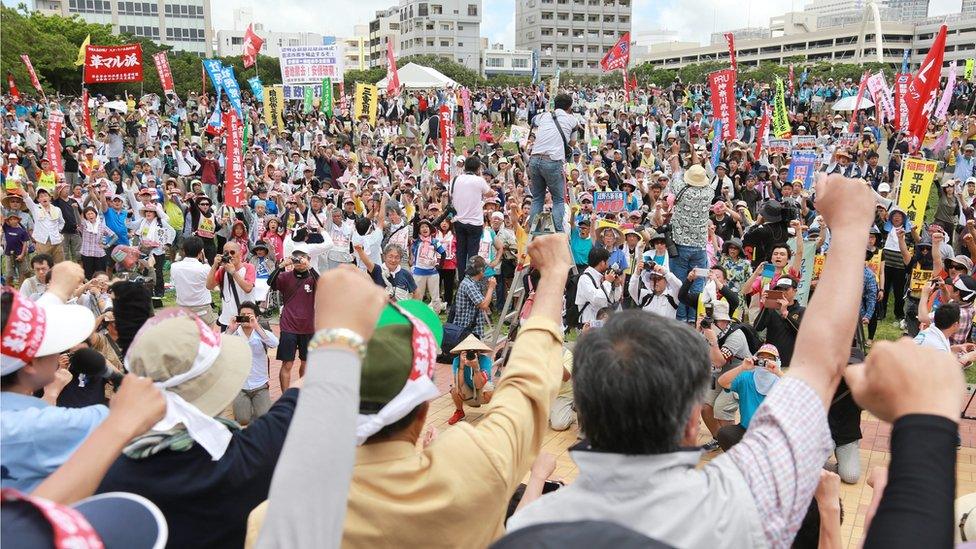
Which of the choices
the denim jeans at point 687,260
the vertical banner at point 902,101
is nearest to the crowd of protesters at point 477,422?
the denim jeans at point 687,260

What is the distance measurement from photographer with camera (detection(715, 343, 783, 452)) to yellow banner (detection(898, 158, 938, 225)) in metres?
6.18

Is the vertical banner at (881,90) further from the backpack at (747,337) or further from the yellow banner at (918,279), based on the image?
the backpack at (747,337)

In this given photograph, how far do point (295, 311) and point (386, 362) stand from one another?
6.37 metres

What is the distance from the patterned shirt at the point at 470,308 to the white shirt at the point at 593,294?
1189 mm

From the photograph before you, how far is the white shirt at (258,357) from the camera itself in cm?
682

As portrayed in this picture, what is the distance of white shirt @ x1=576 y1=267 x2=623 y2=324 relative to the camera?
8539 mm

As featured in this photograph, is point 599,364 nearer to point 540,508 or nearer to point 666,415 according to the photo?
point 666,415

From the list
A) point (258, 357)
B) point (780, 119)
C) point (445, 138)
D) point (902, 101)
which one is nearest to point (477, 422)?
point (258, 357)

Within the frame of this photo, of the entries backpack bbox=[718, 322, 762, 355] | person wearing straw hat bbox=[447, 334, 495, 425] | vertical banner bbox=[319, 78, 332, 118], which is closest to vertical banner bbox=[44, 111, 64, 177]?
vertical banner bbox=[319, 78, 332, 118]

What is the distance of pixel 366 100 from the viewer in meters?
25.0

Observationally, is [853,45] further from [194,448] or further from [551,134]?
[194,448]

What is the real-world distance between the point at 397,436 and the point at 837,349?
0.96 meters

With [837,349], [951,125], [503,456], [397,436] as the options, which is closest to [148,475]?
[397,436]

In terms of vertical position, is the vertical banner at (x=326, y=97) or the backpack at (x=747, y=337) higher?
the vertical banner at (x=326, y=97)
